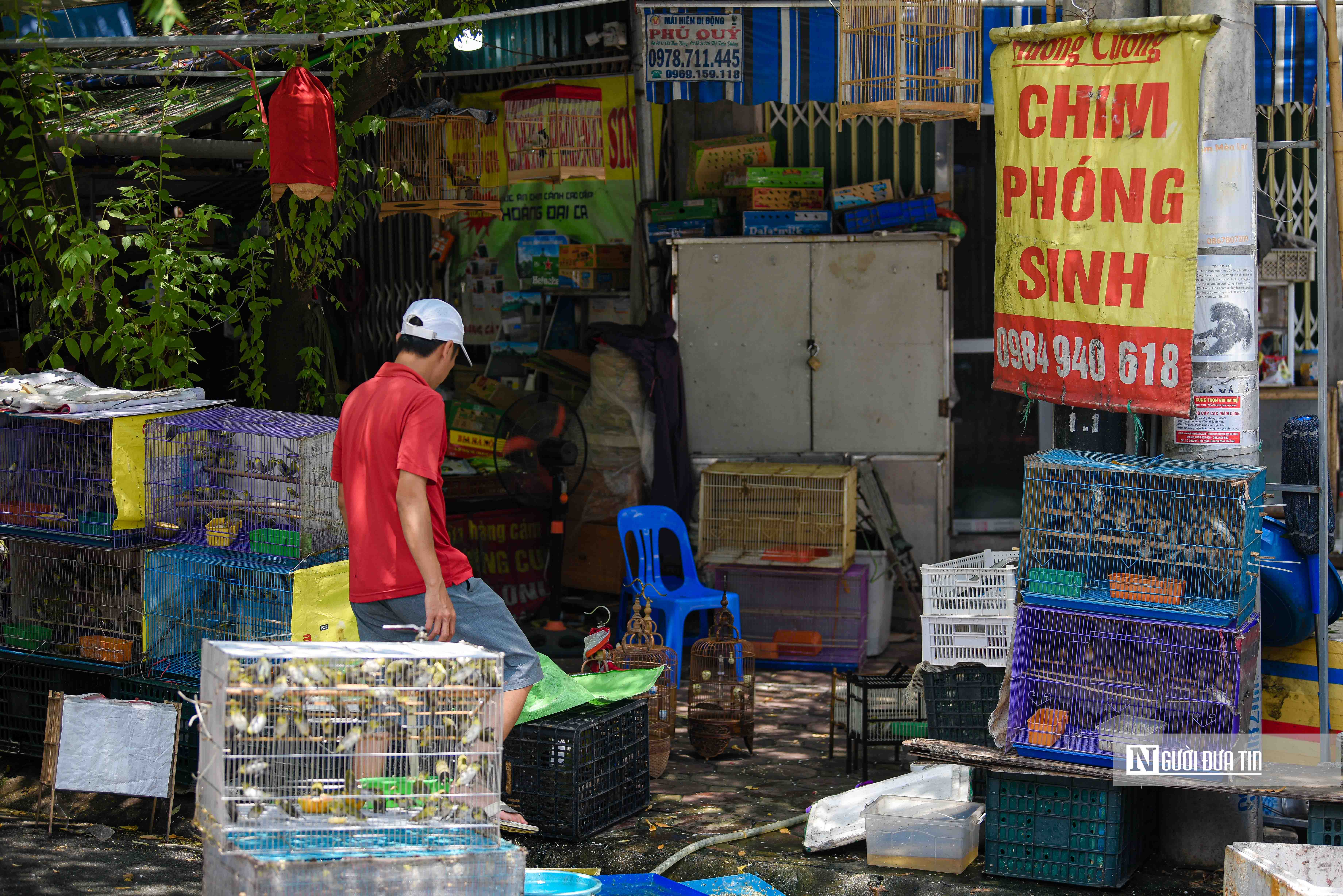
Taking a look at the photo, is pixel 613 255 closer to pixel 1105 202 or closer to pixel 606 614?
pixel 606 614

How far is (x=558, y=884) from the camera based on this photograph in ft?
14.4

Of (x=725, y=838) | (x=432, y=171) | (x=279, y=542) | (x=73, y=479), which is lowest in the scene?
(x=725, y=838)

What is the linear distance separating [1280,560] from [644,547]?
395 centimetres

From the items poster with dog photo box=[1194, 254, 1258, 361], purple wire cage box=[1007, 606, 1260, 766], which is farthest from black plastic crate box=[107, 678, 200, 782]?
poster with dog photo box=[1194, 254, 1258, 361]

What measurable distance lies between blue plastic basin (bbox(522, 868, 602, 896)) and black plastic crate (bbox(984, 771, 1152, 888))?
1747 mm

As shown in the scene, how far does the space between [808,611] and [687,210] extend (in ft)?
10.1

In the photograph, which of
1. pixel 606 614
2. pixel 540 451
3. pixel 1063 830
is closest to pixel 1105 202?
pixel 1063 830

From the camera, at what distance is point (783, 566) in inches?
349

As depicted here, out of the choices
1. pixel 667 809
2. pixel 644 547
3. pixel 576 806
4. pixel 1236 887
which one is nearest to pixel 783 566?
pixel 644 547

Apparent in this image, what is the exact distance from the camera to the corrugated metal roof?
30.5ft

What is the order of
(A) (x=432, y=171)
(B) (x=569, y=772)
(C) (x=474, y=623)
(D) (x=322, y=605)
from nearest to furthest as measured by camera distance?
(C) (x=474, y=623), (B) (x=569, y=772), (D) (x=322, y=605), (A) (x=432, y=171)

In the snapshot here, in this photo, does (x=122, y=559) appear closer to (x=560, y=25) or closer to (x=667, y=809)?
(x=667, y=809)

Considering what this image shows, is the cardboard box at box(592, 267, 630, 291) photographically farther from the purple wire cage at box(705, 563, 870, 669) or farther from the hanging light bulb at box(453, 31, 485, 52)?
the purple wire cage at box(705, 563, 870, 669)

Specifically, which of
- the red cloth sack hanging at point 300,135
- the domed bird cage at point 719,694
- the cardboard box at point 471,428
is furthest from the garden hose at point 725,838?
the cardboard box at point 471,428
